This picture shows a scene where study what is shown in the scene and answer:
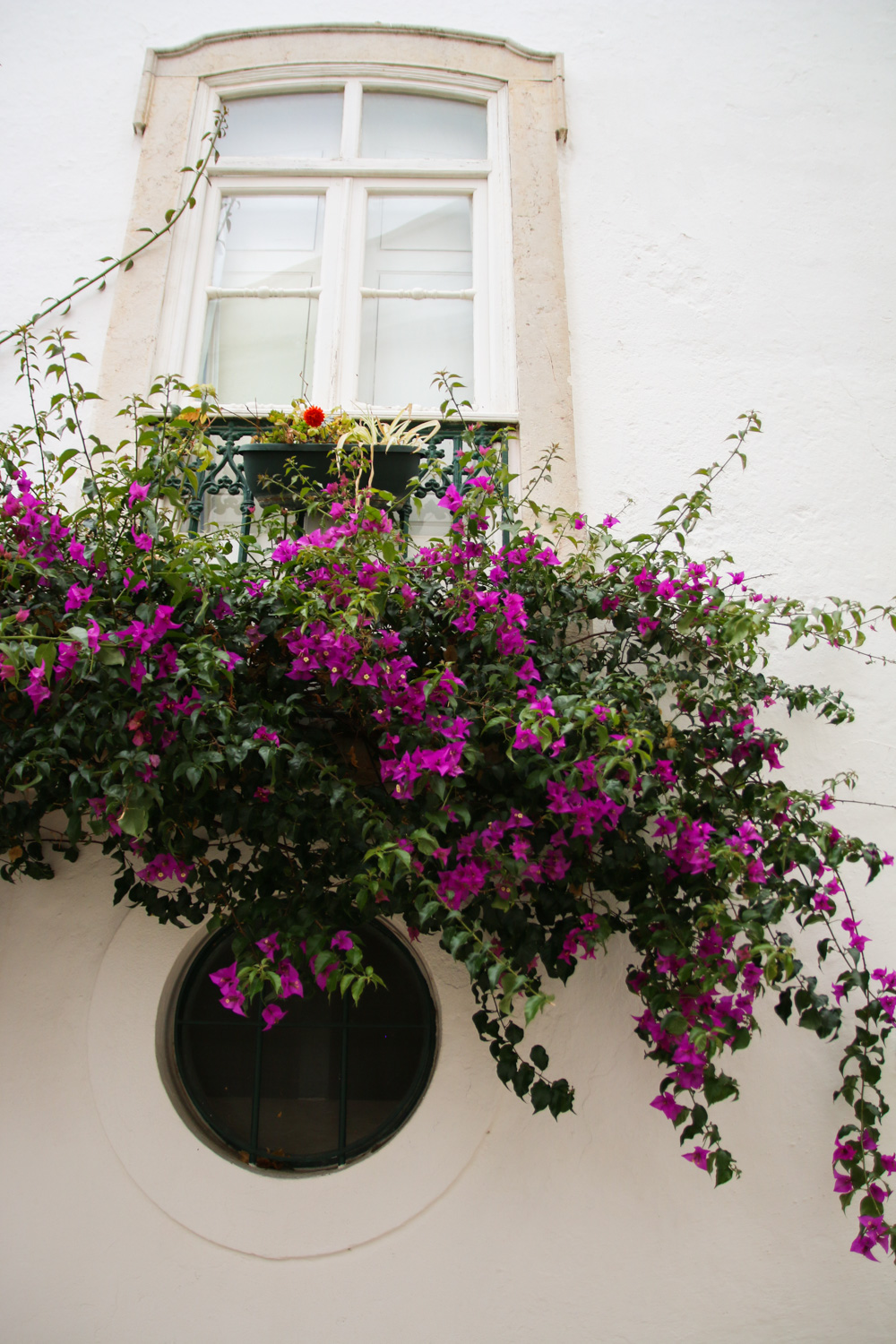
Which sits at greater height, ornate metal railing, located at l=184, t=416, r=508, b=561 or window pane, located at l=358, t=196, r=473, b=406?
window pane, located at l=358, t=196, r=473, b=406

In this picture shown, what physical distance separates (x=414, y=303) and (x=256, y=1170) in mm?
2965

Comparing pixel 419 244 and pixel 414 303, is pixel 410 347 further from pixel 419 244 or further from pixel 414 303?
pixel 419 244

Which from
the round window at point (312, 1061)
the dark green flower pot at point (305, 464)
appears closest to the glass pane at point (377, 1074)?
the round window at point (312, 1061)

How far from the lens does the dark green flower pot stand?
2787 millimetres

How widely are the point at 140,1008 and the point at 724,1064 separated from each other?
1575 millimetres

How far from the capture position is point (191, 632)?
213cm

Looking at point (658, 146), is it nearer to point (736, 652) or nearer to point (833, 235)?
point (833, 235)

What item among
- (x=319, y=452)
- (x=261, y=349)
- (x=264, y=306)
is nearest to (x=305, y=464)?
(x=319, y=452)

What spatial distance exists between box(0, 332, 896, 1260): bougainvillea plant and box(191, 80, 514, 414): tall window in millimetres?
1010

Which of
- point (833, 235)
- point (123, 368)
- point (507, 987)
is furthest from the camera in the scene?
point (833, 235)

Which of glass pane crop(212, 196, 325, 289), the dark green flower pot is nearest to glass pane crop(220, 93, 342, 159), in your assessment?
glass pane crop(212, 196, 325, 289)

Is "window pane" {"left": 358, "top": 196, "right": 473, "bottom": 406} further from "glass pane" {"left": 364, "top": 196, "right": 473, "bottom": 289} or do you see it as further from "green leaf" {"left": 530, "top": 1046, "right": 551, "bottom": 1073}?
"green leaf" {"left": 530, "top": 1046, "right": 551, "bottom": 1073}

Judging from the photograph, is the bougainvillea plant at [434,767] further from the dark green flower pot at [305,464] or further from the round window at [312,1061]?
the dark green flower pot at [305,464]

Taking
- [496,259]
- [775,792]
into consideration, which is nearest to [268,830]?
[775,792]
